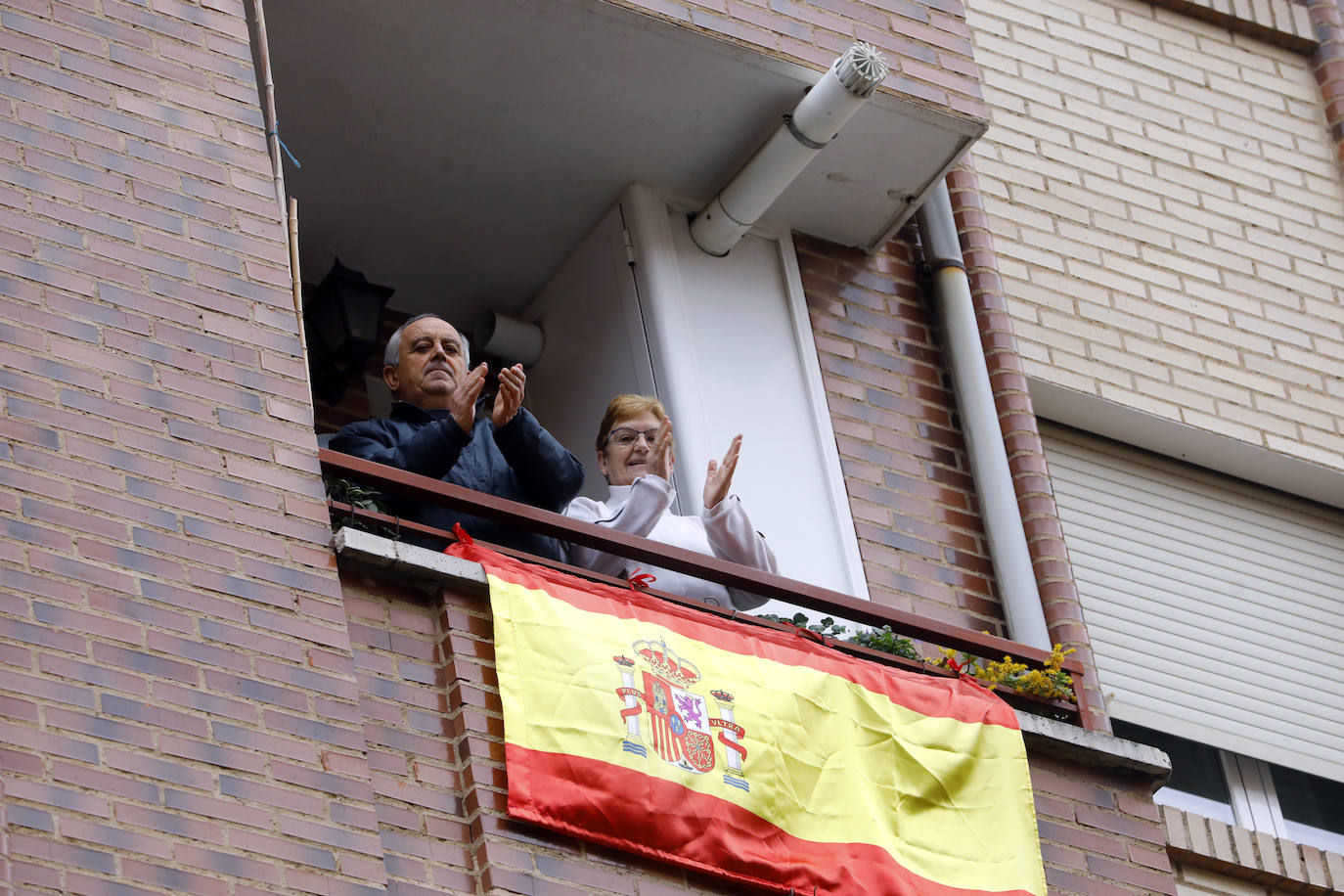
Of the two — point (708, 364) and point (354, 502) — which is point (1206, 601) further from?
point (354, 502)

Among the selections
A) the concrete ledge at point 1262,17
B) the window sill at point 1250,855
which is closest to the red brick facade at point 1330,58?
the concrete ledge at point 1262,17

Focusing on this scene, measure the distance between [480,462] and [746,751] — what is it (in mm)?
1368

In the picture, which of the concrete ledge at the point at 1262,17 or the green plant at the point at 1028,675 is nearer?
the green plant at the point at 1028,675

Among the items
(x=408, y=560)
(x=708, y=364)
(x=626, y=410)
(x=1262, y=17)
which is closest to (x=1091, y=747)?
(x=626, y=410)

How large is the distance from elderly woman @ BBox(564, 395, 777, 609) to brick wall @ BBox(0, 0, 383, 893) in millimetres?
1244

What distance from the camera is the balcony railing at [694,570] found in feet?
25.4

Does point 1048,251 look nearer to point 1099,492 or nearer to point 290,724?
point 1099,492

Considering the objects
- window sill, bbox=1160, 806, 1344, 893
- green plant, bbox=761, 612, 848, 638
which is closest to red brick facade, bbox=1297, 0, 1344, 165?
window sill, bbox=1160, 806, 1344, 893

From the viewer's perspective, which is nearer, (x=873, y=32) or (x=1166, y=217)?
(x=873, y=32)

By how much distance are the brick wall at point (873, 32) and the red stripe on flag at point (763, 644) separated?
2658 millimetres

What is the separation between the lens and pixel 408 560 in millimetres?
7555

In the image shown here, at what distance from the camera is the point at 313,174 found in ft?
33.7

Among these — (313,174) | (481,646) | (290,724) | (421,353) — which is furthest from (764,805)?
(313,174)

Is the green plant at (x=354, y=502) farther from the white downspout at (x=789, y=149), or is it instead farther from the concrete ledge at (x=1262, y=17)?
the concrete ledge at (x=1262, y=17)
